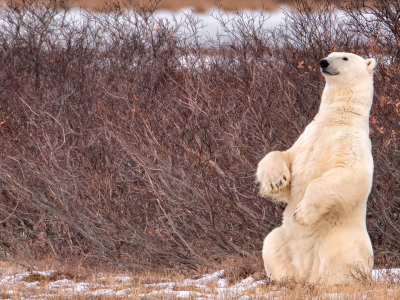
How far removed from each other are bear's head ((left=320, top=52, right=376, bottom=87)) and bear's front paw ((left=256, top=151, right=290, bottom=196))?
2.25 ft

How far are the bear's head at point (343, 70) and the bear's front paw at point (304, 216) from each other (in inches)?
36.8

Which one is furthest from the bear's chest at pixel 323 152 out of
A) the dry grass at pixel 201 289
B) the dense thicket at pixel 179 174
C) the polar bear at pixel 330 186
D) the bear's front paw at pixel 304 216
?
the dense thicket at pixel 179 174

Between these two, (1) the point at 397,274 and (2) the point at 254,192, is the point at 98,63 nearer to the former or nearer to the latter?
(2) the point at 254,192

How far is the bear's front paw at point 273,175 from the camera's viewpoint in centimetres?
385

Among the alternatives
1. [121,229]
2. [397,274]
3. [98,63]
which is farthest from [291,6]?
[397,274]

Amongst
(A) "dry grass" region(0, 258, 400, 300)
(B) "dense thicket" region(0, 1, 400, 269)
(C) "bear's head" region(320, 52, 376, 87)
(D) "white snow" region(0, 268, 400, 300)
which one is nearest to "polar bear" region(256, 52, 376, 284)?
(C) "bear's head" region(320, 52, 376, 87)

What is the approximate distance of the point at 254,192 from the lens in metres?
6.37

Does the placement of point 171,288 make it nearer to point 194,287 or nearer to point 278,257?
point 194,287

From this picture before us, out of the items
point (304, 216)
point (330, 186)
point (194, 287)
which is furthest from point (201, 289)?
point (330, 186)

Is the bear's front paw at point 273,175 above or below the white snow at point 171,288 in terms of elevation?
above

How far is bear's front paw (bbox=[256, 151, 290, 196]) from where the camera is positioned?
3.85m

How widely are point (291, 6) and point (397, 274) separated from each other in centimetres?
873

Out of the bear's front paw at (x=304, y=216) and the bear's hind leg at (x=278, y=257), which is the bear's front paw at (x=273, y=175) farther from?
the bear's hind leg at (x=278, y=257)

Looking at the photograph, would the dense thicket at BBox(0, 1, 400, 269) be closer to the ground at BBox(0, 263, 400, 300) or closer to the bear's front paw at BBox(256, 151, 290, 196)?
the ground at BBox(0, 263, 400, 300)
